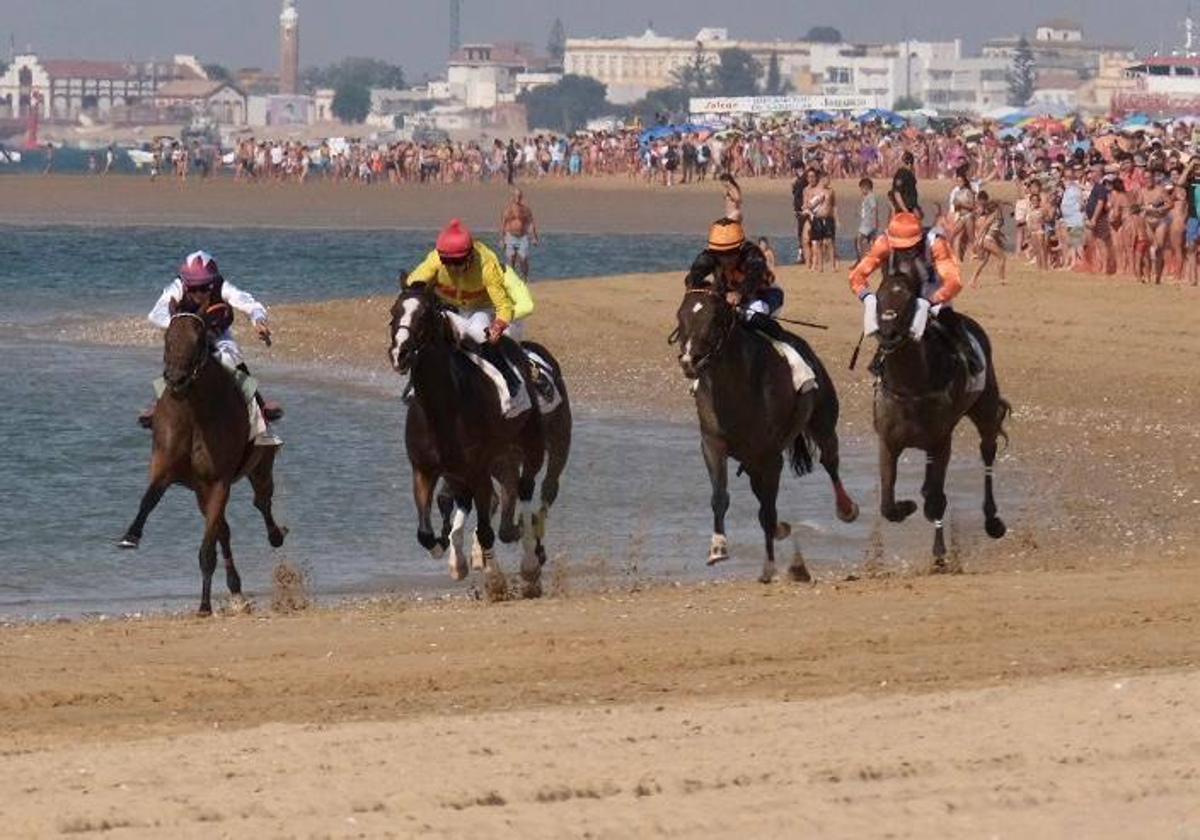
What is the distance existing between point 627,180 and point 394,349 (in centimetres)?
7528

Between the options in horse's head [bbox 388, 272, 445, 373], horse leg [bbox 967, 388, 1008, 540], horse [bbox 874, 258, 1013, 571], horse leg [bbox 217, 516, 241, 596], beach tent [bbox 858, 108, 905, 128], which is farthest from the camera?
beach tent [bbox 858, 108, 905, 128]

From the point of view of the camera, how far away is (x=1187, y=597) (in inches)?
569

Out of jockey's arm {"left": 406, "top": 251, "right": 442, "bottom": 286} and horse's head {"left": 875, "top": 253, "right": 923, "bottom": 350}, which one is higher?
jockey's arm {"left": 406, "top": 251, "right": 442, "bottom": 286}

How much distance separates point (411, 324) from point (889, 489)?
130 inches

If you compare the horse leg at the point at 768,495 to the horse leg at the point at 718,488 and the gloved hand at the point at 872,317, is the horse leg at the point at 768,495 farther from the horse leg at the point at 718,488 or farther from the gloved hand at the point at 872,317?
the gloved hand at the point at 872,317

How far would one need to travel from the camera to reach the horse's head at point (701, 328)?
15.9 meters

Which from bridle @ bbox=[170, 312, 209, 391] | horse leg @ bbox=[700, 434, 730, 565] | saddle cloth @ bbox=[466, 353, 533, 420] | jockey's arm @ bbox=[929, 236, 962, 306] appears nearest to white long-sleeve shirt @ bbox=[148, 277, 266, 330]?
bridle @ bbox=[170, 312, 209, 391]

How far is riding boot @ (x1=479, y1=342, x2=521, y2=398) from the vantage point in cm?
1591

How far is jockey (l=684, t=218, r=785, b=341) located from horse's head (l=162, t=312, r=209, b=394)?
9.58ft

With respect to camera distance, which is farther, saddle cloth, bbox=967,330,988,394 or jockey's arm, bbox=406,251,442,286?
saddle cloth, bbox=967,330,988,394

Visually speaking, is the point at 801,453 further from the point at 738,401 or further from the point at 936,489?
the point at 738,401

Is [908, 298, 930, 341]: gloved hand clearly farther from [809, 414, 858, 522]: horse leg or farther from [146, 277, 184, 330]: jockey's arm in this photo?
[146, 277, 184, 330]: jockey's arm

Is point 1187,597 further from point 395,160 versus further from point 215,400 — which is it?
point 395,160

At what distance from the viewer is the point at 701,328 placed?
15.9 m
